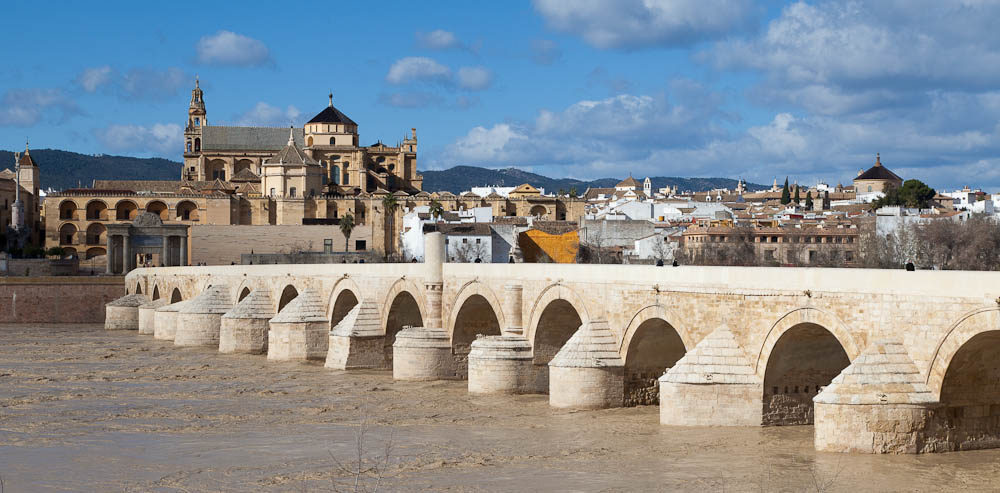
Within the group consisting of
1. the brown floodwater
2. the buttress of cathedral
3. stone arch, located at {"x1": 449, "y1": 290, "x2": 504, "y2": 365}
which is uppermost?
the buttress of cathedral

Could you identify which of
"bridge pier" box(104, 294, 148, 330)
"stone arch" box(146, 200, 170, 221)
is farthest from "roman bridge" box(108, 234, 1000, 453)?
"stone arch" box(146, 200, 170, 221)

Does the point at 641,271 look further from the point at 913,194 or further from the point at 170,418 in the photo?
the point at 913,194

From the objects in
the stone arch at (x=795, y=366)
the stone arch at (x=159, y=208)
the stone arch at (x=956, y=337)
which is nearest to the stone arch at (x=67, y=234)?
the stone arch at (x=159, y=208)

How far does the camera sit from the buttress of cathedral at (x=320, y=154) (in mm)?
99375

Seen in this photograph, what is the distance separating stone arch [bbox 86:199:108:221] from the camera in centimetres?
8881

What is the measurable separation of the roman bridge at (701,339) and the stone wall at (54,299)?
957 inches

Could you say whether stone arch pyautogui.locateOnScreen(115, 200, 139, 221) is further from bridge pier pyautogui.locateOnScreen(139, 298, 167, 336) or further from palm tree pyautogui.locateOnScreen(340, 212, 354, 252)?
bridge pier pyautogui.locateOnScreen(139, 298, 167, 336)

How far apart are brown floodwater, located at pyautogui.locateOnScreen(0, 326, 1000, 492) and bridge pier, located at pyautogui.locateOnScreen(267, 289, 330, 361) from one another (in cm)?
455

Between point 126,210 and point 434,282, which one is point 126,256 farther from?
point 434,282

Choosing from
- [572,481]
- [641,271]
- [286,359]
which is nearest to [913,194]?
[286,359]

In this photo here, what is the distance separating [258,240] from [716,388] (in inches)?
2497

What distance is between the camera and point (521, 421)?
20094 millimetres

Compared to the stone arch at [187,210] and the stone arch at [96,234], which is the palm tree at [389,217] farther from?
the stone arch at [96,234]

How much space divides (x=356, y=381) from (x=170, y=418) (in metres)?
5.71
